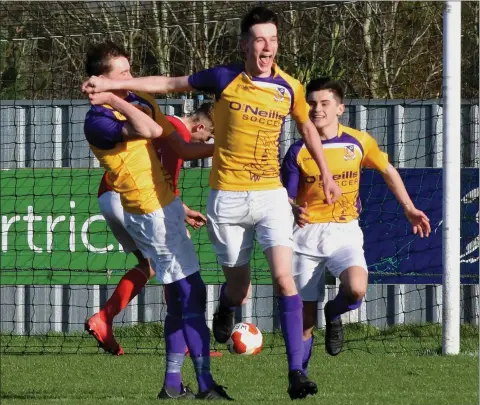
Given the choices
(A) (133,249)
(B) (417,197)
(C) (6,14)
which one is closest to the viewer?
(A) (133,249)

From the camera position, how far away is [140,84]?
21.1 feet

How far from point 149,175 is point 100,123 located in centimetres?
42

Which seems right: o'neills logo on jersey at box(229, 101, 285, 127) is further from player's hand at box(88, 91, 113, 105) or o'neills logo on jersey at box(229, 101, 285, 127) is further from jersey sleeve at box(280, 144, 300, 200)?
jersey sleeve at box(280, 144, 300, 200)

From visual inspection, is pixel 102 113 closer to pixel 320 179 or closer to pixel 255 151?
pixel 255 151

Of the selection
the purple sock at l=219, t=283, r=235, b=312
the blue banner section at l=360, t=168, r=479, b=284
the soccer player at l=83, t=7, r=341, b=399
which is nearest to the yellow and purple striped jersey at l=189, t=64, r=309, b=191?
the soccer player at l=83, t=7, r=341, b=399

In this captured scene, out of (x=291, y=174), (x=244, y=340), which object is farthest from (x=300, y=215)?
(x=244, y=340)

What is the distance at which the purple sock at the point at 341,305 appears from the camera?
748 centimetres

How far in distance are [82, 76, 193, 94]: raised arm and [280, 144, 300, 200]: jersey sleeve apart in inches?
47.0

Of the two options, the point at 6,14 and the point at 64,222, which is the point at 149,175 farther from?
the point at 6,14

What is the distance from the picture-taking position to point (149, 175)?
22.1 ft

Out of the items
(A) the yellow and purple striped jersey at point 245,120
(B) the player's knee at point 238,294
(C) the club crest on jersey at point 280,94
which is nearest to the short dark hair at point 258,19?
(A) the yellow and purple striped jersey at point 245,120

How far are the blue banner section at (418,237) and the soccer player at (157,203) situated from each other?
4134 mm

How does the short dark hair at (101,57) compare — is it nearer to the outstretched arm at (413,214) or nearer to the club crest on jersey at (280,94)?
the club crest on jersey at (280,94)

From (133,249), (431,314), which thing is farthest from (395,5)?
(133,249)
